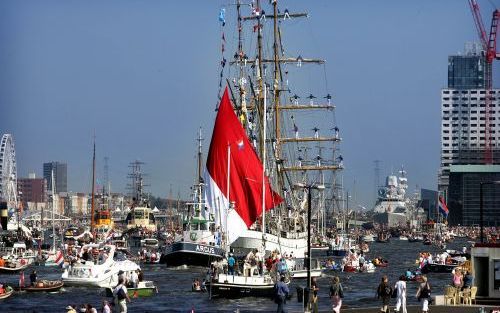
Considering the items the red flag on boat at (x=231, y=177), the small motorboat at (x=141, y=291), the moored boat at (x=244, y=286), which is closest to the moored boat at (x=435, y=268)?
the small motorboat at (x=141, y=291)

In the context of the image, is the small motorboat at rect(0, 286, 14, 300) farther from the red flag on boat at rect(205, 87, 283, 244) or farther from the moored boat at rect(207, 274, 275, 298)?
the moored boat at rect(207, 274, 275, 298)

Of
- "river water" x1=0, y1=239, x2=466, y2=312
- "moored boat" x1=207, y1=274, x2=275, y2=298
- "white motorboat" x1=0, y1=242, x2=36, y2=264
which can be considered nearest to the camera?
"river water" x1=0, y1=239, x2=466, y2=312

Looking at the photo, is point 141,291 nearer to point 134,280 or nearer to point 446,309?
point 134,280

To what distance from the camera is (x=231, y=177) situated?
81.6m

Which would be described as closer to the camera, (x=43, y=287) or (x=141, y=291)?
(x=141, y=291)

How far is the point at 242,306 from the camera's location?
73312 mm

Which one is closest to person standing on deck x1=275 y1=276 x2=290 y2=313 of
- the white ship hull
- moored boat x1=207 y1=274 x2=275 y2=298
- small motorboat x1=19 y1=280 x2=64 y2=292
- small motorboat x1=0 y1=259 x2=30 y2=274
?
moored boat x1=207 y1=274 x2=275 y2=298

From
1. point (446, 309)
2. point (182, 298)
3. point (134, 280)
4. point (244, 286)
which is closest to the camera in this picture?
point (446, 309)

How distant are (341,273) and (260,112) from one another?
16684 mm

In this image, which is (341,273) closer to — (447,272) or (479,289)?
(447,272)

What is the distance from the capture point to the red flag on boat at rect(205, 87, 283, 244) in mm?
80562

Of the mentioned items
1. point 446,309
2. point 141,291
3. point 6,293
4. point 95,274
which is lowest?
point 446,309

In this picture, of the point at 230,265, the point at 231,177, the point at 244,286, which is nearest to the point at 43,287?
the point at 231,177

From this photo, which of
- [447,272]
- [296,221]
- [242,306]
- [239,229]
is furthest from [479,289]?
[296,221]
